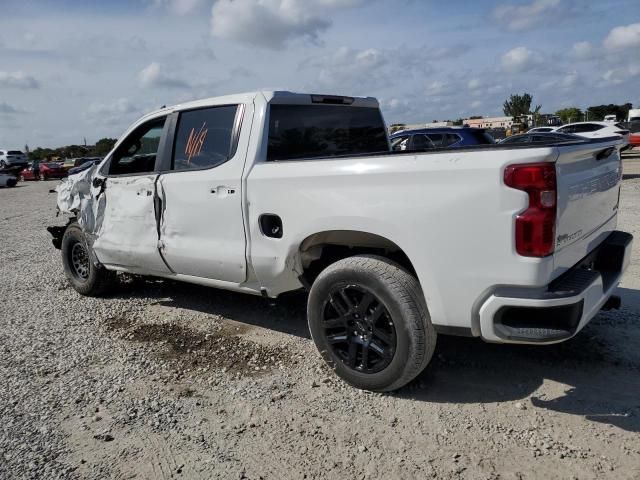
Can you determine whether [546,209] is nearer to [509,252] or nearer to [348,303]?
[509,252]

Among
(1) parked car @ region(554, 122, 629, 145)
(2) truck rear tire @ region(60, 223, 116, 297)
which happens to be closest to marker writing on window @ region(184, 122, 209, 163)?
(2) truck rear tire @ region(60, 223, 116, 297)

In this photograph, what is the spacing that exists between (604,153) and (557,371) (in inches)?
56.8

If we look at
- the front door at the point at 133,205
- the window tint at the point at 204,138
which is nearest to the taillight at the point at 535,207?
the window tint at the point at 204,138

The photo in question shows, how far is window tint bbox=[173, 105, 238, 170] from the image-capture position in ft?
13.0

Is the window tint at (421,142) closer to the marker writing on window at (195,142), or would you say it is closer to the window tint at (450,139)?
the window tint at (450,139)

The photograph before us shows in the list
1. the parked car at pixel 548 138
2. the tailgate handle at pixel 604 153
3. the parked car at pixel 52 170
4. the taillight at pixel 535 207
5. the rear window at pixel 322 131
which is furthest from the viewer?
the parked car at pixel 52 170

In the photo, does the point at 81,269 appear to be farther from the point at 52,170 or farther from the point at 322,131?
the point at 52,170

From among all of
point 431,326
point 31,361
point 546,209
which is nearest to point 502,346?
point 431,326

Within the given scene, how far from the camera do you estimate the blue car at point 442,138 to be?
38.7 feet

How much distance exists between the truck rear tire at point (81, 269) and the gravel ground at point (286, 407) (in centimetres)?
76

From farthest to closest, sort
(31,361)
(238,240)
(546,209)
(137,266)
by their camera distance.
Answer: (137,266) < (31,361) < (238,240) < (546,209)

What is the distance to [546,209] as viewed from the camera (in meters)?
2.53

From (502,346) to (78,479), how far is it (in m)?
2.93

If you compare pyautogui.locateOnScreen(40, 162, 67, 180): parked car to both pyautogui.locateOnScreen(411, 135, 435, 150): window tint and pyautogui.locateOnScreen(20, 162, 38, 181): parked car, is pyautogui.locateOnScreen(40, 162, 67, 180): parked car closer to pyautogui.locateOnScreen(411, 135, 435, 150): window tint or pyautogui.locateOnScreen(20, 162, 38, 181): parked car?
pyautogui.locateOnScreen(20, 162, 38, 181): parked car
